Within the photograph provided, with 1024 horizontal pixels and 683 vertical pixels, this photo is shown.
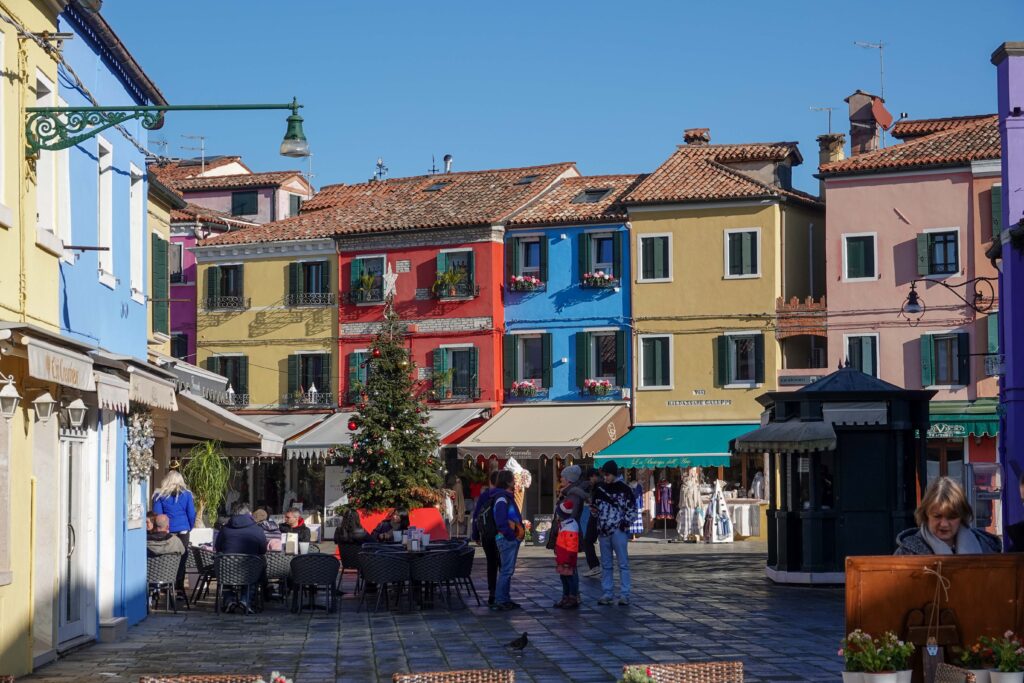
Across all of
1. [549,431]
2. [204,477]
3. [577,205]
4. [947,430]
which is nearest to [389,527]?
[204,477]

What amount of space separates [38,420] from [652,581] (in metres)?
12.3

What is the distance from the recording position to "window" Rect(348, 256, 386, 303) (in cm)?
4622

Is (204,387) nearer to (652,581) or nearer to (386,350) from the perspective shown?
(386,350)

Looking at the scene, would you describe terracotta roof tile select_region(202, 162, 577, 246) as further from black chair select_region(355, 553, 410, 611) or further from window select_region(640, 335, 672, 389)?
black chair select_region(355, 553, 410, 611)

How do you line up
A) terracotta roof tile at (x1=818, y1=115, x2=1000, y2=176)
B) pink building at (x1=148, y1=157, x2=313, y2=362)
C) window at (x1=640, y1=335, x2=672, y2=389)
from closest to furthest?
1. terracotta roof tile at (x1=818, y1=115, x2=1000, y2=176)
2. window at (x1=640, y1=335, x2=672, y2=389)
3. pink building at (x1=148, y1=157, x2=313, y2=362)

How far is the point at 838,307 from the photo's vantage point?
4138 cm

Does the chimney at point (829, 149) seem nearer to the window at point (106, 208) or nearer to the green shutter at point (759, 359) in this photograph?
the green shutter at point (759, 359)

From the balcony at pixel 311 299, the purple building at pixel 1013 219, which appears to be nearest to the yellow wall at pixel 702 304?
the balcony at pixel 311 299

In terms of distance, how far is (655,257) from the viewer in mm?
43375

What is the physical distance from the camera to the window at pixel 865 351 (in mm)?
40969

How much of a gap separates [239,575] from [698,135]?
97.9ft

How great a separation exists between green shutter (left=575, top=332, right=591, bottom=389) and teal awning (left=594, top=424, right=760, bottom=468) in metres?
2.19

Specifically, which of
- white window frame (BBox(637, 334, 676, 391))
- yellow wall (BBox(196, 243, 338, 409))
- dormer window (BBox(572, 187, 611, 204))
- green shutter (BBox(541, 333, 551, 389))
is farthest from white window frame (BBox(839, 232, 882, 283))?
yellow wall (BBox(196, 243, 338, 409))

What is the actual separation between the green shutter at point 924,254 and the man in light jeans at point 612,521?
2266 centimetres
